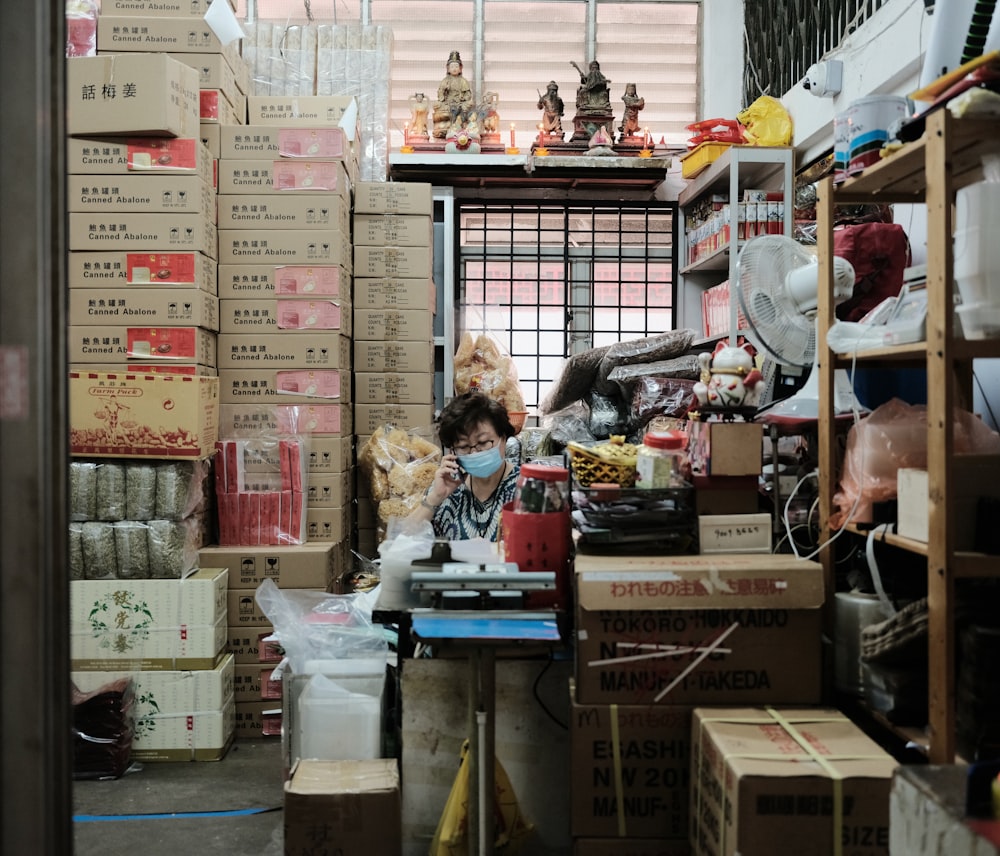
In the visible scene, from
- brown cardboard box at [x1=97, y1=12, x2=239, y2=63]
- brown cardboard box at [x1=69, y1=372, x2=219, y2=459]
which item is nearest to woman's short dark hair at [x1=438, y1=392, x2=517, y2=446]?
brown cardboard box at [x1=69, y1=372, x2=219, y2=459]

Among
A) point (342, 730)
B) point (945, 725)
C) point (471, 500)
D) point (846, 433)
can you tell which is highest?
point (846, 433)

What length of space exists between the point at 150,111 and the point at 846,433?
2.51 m

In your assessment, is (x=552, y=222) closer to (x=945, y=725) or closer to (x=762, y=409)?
(x=762, y=409)

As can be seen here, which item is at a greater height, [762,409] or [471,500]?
[762,409]

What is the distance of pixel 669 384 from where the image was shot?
3.79m

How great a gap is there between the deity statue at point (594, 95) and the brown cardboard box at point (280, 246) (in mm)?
1465

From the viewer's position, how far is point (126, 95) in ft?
10.4

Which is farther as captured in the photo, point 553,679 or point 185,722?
point 185,722

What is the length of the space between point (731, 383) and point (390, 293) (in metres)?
2.14

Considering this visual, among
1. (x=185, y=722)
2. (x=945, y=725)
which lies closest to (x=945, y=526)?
(x=945, y=725)

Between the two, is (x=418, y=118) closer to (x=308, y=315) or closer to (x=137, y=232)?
(x=308, y=315)

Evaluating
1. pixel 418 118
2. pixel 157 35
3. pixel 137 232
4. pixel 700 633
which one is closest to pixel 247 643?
pixel 137 232

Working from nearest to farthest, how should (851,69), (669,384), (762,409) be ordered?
(762,409), (851,69), (669,384)

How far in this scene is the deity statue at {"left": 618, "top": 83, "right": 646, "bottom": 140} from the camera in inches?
172
